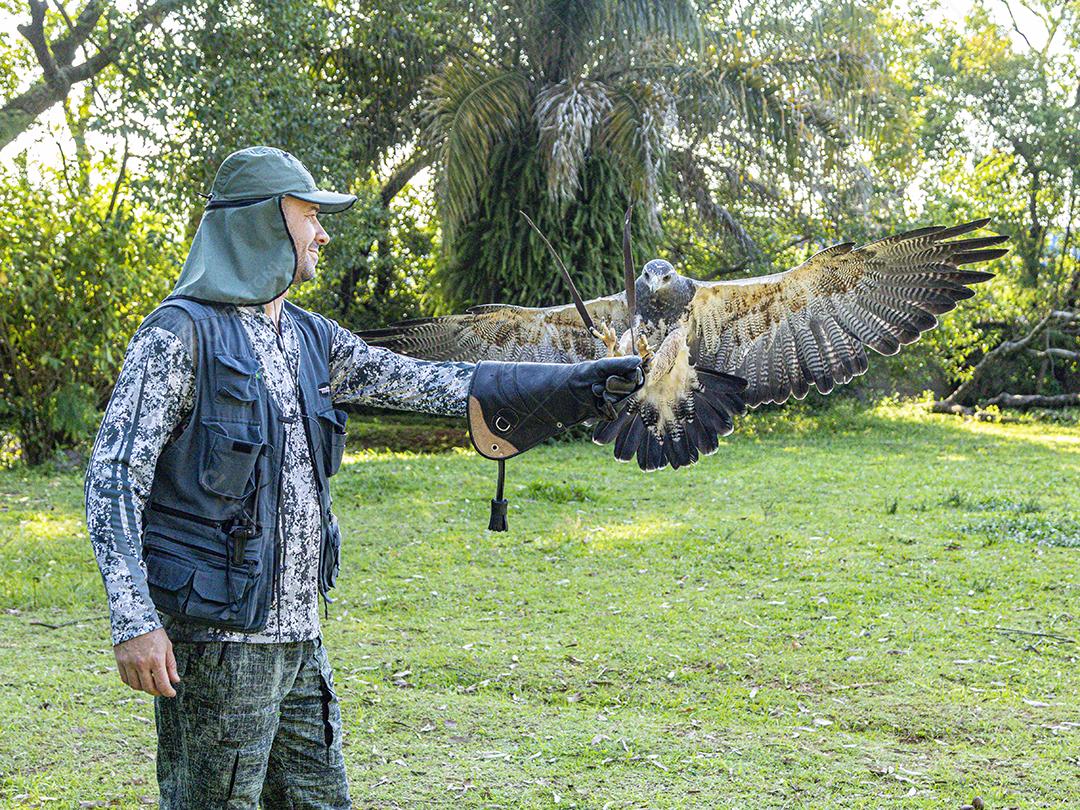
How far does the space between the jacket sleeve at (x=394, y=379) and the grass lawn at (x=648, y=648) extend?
179cm

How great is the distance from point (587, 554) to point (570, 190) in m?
3.86

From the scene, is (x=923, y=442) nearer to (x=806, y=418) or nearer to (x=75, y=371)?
(x=806, y=418)

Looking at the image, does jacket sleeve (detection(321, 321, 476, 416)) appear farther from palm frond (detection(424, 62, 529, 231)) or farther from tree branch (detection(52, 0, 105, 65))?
tree branch (detection(52, 0, 105, 65))

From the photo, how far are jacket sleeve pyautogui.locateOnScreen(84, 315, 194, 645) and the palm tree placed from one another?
7369mm

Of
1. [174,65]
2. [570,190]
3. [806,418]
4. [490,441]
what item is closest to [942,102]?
[806,418]

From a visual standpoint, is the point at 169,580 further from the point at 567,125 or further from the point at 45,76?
the point at 45,76

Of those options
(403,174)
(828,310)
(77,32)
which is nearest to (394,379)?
(828,310)

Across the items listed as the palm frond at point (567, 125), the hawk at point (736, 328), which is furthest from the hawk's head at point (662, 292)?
the palm frond at point (567, 125)

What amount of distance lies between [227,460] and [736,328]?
285 centimetres

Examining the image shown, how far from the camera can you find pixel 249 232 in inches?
100.0

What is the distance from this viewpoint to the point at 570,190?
1020 cm

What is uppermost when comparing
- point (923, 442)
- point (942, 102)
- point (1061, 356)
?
point (942, 102)

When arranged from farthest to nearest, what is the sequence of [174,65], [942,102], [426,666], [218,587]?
[942,102]
[174,65]
[426,666]
[218,587]

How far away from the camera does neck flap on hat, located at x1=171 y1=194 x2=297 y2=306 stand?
8.20 feet
